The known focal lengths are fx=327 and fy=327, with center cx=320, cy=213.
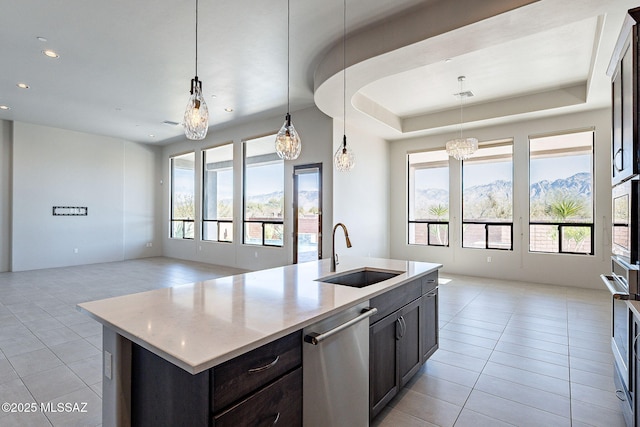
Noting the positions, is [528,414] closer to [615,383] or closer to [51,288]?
[615,383]

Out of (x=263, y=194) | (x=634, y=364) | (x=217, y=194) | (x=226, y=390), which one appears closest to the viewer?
(x=226, y=390)

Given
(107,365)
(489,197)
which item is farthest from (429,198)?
(107,365)

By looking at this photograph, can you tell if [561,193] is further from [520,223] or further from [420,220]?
[420,220]

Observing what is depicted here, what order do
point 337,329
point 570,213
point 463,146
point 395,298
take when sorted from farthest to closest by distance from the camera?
1. point 570,213
2. point 463,146
3. point 395,298
4. point 337,329

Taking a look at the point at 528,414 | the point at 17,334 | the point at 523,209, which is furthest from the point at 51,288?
the point at 523,209

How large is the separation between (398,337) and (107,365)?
164cm

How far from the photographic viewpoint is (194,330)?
129 cm

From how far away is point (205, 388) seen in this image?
108 centimetres

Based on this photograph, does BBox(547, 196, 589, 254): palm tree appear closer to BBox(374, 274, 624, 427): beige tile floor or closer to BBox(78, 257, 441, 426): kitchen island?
BBox(374, 274, 624, 427): beige tile floor

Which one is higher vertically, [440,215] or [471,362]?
[440,215]

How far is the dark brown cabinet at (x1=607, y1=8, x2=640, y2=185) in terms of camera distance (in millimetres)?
1737

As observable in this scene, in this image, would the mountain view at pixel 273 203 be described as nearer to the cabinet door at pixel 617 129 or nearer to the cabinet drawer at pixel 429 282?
the cabinet drawer at pixel 429 282

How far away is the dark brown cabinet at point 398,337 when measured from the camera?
6.40 ft

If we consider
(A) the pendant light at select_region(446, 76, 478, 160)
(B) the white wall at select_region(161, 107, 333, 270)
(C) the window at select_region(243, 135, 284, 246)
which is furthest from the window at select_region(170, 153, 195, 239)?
(A) the pendant light at select_region(446, 76, 478, 160)
